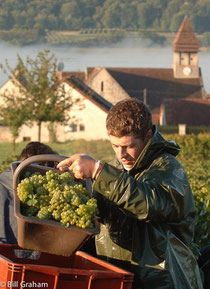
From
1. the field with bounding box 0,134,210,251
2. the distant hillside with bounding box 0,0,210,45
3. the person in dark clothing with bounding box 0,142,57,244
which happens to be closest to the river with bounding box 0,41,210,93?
the distant hillside with bounding box 0,0,210,45

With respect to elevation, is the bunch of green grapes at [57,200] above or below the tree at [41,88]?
below

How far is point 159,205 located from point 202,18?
13992 cm

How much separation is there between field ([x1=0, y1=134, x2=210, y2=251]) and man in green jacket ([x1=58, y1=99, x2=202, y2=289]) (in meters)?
0.66

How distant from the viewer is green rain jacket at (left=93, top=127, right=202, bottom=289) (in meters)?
2.64

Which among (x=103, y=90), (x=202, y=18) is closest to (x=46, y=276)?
(x=103, y=90)

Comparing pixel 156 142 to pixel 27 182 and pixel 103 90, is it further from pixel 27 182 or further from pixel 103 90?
pixel 103 90

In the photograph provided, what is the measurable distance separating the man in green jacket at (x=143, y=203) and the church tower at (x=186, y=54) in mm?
93059

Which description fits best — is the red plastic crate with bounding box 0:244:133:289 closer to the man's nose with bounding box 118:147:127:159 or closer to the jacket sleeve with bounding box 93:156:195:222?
the jacket sleeve with bounding box 93:156:195:222

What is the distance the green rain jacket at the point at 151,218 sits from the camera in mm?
2641

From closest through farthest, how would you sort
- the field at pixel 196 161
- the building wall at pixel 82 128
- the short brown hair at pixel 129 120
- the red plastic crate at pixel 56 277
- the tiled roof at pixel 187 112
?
the red plastic crate at pixel 56 277, the short brown hair at pixel 129 120, the field at pixel 196 161, the building wall at pixel 82 128, the tiled roof at pixel 187 112

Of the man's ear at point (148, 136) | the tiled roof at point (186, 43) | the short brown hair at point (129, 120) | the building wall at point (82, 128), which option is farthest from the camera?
the tiled roof at point (186, 43)

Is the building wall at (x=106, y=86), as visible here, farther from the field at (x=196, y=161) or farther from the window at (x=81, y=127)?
the field at (x=196, y=161)

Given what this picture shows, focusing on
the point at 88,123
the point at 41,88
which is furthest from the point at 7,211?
the point at 88,123

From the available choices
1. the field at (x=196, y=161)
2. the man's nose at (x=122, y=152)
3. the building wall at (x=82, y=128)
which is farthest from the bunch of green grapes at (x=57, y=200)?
the building wall at (x=82, y=128)
